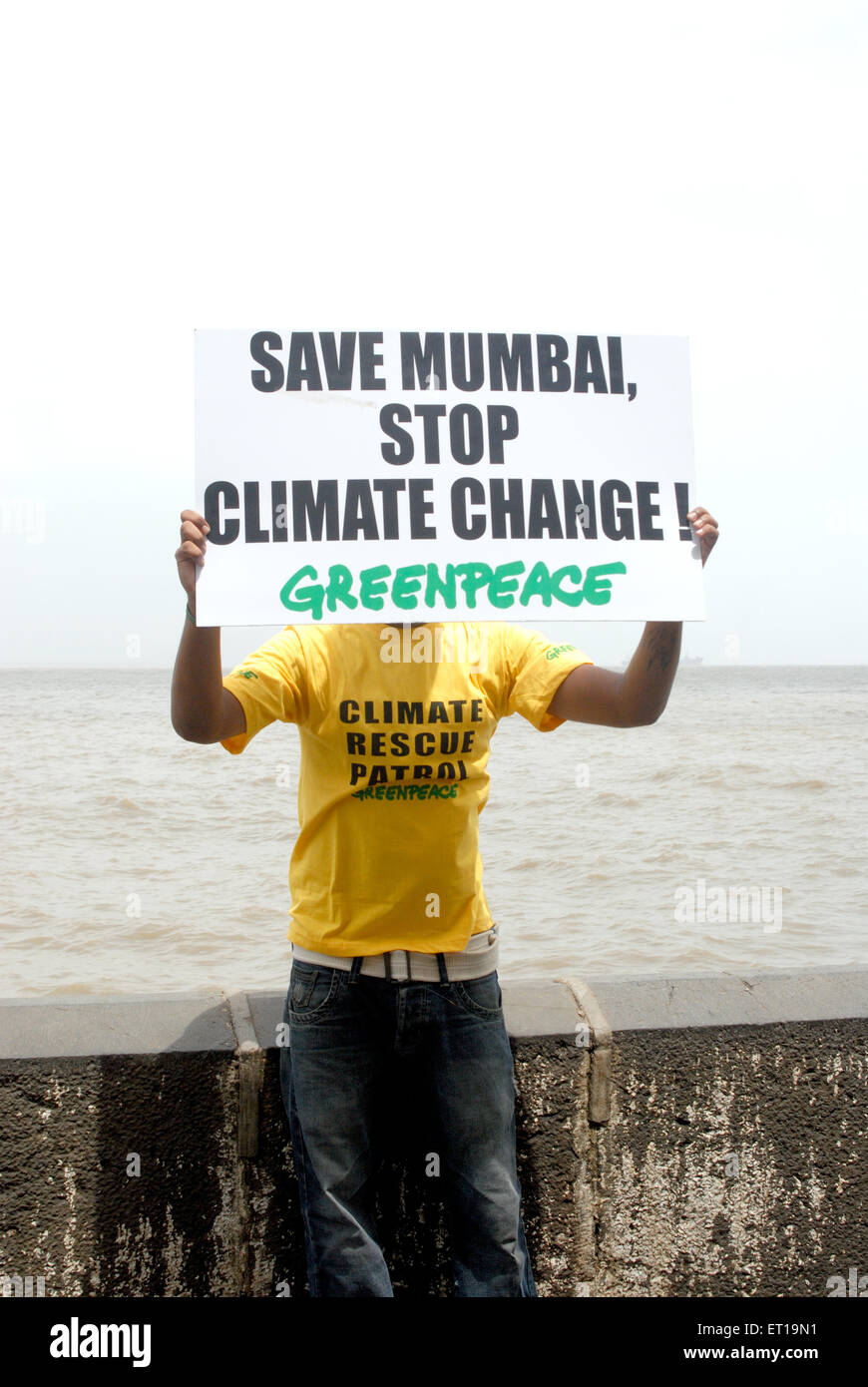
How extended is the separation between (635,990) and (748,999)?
0.27 meters

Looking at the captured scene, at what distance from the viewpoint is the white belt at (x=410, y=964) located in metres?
2.04

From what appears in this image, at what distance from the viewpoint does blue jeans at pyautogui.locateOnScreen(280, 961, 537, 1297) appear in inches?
79.0

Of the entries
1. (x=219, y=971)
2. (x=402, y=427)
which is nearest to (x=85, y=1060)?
(x=402, y=427)

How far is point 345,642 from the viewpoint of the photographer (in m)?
2.19

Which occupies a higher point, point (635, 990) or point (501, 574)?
point (501, 574)

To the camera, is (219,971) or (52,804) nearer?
(219,971)

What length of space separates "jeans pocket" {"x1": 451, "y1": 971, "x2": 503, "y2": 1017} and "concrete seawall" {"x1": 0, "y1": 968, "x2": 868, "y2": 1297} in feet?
1.20

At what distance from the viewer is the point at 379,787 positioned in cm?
209

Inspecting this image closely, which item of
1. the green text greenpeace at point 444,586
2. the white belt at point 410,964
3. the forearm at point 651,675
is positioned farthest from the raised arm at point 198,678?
the forearm at point 651,675
